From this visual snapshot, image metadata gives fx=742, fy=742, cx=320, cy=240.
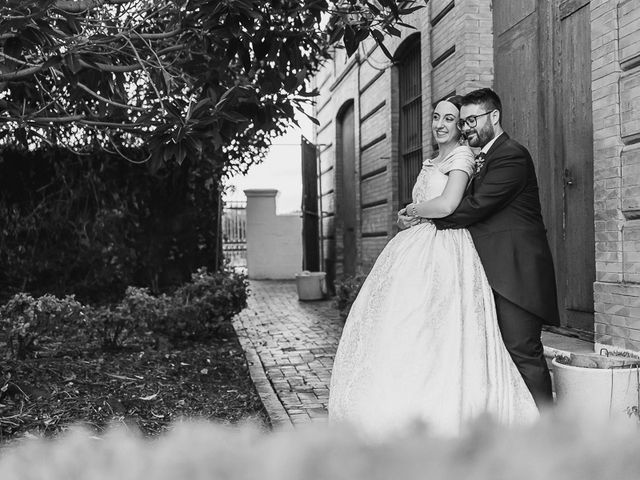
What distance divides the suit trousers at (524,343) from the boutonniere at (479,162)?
2.15 feet

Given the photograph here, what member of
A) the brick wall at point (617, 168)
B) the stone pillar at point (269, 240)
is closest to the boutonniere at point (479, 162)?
the brick wall at point (617, 168)

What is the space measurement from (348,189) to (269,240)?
243 inches

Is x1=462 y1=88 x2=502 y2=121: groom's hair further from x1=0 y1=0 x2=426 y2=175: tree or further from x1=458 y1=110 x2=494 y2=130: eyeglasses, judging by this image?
x1=0 y1=0 x2=426 y2=175: tree

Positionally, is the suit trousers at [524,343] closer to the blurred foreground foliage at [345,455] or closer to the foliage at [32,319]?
the blurred foreground foliage at [345,455]

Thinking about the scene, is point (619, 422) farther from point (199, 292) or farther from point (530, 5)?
point (199, 292)

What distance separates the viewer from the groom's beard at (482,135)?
3918 mm

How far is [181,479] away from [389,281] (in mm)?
3153

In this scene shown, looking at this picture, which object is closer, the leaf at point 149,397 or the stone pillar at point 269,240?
the leaf at point 149,397

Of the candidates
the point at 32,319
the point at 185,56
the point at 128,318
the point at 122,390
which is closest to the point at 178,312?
the point at 128,318

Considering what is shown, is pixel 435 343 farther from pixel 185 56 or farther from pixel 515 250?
pixel 185 56

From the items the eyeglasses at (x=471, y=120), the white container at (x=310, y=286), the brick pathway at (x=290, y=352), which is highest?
the eyeglasses at (x=471, y=120)

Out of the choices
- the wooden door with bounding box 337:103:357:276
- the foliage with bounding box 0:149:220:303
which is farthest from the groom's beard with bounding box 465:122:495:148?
the wooden door with bounding box 337:103:357:276

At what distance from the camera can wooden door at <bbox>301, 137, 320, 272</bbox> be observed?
15195 millimetres

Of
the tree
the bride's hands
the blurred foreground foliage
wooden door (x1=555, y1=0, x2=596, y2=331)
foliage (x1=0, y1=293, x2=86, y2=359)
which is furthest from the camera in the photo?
foliage (x1=0, y1=293, x2=86, y2=359)
